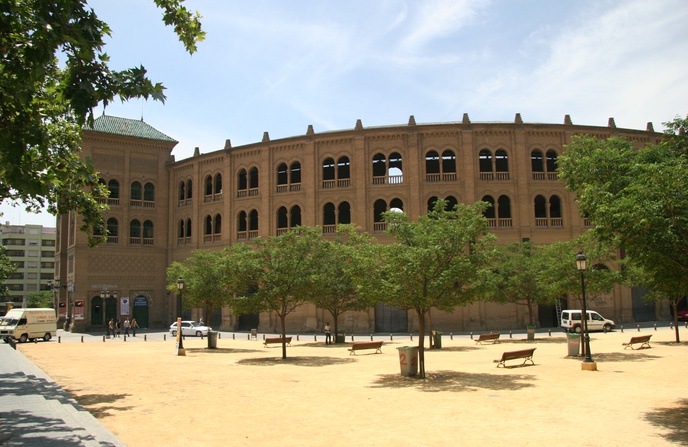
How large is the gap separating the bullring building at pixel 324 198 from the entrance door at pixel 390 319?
0.11 meters

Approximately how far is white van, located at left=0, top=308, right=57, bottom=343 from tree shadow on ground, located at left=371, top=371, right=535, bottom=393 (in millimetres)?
29627

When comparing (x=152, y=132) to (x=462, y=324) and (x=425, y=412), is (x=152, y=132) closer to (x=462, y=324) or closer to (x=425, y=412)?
(x=462, y=324)

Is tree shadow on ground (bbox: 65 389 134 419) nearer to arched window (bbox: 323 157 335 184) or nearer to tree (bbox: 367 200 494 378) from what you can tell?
tree (bbox: 367 200 494 378)

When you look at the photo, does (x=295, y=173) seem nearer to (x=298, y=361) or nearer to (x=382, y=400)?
(x=298, y=361)

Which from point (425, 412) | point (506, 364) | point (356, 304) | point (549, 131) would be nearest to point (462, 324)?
point (356, 304)

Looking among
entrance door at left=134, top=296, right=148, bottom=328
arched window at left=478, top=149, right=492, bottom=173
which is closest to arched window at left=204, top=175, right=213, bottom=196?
entrance door at left=134, top=296, right=148, bottom=328

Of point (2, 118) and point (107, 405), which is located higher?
point (2, 118)

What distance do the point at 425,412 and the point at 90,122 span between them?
897 cm

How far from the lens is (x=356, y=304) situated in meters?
33.7

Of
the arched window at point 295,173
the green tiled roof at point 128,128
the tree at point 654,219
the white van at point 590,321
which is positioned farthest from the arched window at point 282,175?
the tree at point 654,219

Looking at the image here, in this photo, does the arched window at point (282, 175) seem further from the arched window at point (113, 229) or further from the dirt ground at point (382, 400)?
the dirt ground at point (382, 400)

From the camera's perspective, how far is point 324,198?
4444 cm

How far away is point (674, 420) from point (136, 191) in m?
48.7

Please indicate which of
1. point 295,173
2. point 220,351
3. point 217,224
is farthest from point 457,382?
point 217,224
